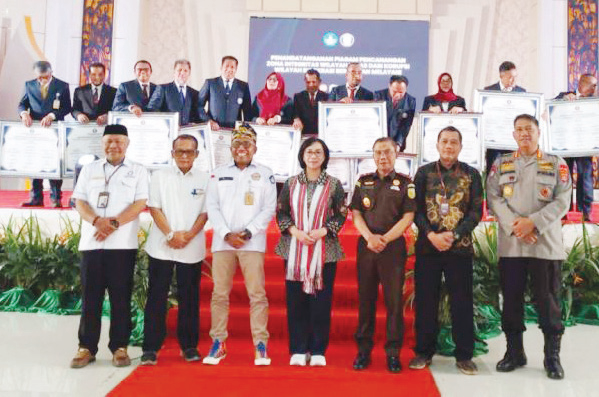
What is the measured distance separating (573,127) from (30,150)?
18.6 feet

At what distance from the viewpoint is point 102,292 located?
3596mm

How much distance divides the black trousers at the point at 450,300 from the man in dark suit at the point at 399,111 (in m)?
2.67

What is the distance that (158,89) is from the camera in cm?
623

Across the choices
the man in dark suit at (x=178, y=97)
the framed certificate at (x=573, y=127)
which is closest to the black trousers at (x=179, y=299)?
the man in dark suit at (x=178, y=97)

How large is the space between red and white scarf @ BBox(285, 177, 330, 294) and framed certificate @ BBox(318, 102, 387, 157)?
2.27m

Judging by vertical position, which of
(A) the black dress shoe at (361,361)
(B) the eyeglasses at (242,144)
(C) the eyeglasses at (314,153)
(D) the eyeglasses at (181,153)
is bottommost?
(A) the black dress shoe at (361,361)

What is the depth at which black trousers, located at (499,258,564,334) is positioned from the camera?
3.40 m

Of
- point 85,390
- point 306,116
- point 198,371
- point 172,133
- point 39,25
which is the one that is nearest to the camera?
point 85,390

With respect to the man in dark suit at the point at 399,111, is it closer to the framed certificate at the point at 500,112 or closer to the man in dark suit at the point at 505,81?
the framed certificate at the point at 500,112

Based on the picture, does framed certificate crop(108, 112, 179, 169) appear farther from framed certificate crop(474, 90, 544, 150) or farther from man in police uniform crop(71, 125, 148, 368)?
framed certificate crop(474, 90, 544, 150)

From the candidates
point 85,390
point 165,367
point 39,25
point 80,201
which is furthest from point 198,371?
point 39,25

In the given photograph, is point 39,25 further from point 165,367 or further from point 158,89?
point 165,367

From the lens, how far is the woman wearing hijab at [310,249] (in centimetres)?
352

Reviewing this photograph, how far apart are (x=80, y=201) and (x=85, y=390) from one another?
3.84 feet
